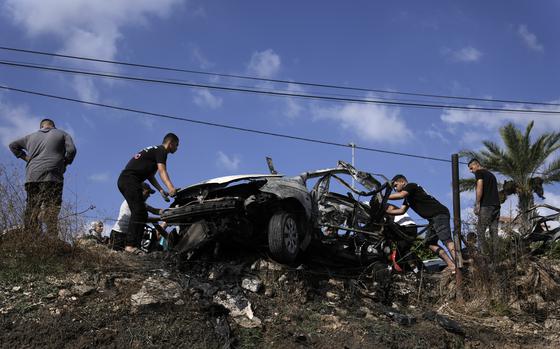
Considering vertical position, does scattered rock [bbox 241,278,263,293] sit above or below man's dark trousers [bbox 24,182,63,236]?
below

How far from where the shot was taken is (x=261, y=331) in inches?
258

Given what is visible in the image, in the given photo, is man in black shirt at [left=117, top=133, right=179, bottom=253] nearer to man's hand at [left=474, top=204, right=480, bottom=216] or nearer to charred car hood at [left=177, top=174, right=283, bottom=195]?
charred car hood at [left=177, top=174, right=283, bottom=195]

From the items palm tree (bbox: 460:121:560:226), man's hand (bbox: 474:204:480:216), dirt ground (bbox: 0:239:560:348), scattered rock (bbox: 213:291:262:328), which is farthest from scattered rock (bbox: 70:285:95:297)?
palm tree (bbox: 460:121:560:226)

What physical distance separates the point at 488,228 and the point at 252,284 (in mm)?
3614

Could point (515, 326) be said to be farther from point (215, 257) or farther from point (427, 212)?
point (215, 257)

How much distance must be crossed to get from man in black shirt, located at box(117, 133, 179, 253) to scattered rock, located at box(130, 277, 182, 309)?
1230 millimetres

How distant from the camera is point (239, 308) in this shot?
6914mm

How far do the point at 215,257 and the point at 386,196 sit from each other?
2.82 metres

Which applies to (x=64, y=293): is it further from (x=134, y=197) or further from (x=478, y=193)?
(x=478, y=193)

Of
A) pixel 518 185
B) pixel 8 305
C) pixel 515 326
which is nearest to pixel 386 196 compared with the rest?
pixel 515 326

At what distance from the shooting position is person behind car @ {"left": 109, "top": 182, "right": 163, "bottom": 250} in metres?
8.70

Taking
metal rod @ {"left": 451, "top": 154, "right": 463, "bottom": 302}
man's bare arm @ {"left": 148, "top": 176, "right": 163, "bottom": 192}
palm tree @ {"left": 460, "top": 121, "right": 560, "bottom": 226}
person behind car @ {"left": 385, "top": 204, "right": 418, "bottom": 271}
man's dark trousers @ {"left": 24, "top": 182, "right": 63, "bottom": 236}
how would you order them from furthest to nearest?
palm tree @ {"left": 460, "top": 121, "right": 560, "bottom": 226}
person behind car @ {"left": 385, "top": 204, "right": 418, "bottom": 271}
metal rod @ {"left": 451, "top": 154, "right": 463, "bottom": 302}
man's bare arm @ {"left": 148, "top": 176, "right": 163, "bottom": 192}
man's dark trousers @ {"left": 24, "top": 182, "right": 63, "bottom": 236}

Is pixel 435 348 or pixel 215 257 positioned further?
pixel 215 257

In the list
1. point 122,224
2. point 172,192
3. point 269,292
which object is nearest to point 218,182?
point 172,192
